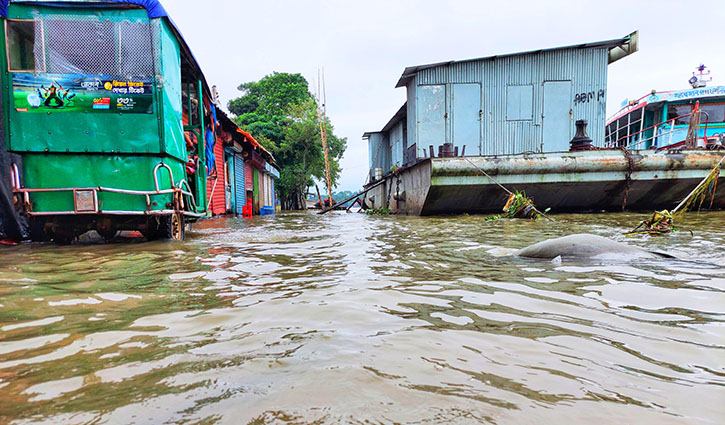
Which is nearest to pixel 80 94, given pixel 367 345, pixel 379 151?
pixel 367 345

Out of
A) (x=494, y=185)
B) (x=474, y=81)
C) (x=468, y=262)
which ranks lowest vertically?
(x=468, y=262)

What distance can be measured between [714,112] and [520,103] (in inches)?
266

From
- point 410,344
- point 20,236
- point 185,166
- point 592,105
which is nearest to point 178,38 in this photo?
point 185,166

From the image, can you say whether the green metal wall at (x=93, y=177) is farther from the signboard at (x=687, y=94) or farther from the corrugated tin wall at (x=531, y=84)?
the signboard at (x=687, y=94)

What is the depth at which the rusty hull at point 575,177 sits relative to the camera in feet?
29.3

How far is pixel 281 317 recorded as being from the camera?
176cm

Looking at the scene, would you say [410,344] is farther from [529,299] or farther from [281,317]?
[529,299]

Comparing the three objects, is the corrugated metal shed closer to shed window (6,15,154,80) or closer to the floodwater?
shed window (6,15,154,80)

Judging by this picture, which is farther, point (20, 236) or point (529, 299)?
point (20, 236)

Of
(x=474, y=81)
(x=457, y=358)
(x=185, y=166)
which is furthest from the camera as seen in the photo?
(x=474, y=81)

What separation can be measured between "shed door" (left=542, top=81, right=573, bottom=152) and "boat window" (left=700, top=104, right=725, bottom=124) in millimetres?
4699

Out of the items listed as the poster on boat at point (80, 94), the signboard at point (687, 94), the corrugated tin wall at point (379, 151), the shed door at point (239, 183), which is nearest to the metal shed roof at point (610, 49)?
the signboard at point (687, 94)

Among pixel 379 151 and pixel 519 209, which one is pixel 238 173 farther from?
pixel 519 209

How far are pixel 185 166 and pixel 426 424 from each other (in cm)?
521
